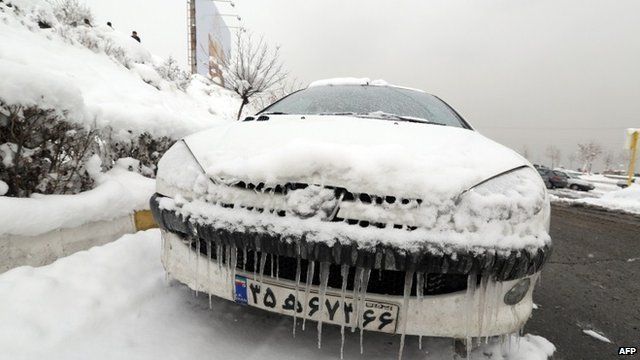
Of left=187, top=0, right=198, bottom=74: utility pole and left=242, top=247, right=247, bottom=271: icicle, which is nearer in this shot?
left=242, top=247, right=247, bottom=271: icicle

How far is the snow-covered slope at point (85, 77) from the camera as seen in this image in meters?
1.98

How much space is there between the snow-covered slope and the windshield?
1.32 m

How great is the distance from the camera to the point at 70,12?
37.4ft

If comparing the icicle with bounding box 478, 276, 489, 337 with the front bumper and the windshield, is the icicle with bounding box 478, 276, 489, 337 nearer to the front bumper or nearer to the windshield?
the front bumper

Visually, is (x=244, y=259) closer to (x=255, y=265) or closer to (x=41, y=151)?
(x=255, y=265)


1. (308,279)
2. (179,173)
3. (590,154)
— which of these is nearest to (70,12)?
(179,173)

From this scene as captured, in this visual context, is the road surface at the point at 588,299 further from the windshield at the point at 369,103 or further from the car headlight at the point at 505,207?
the windshield at the point at 369,103

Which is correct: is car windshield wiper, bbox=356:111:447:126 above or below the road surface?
above

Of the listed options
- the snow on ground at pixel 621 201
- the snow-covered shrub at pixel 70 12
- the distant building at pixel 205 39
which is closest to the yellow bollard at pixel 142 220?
the snow-covered shrub at pixel 70 12

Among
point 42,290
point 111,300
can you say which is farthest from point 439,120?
point 42,290

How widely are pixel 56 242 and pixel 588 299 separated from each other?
376 centimetres

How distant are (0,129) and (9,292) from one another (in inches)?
34.7

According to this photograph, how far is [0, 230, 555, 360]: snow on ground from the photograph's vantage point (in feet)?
4.77

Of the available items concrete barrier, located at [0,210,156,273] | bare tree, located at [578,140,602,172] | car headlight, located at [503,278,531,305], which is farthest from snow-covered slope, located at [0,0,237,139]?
bare tree, located at [578,140,602,172]
